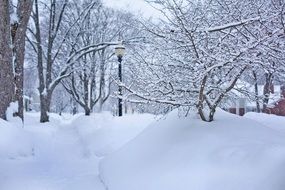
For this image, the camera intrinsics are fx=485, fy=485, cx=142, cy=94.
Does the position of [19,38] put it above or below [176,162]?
above

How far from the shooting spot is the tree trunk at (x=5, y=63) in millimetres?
12484

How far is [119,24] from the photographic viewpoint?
124 feet

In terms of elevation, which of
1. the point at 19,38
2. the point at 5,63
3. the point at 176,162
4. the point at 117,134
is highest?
the point at 19,38

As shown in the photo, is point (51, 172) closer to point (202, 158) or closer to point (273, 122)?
point (273, 122)

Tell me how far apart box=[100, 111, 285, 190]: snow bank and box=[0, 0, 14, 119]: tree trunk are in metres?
5.05

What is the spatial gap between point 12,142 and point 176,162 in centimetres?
577

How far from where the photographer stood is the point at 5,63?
1273cm

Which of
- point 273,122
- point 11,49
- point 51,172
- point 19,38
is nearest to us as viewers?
point 51,172

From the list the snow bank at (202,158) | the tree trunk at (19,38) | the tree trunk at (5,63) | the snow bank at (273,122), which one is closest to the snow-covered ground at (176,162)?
the snow bank at (202,158)

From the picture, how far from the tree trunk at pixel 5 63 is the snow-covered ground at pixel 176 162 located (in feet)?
4.47

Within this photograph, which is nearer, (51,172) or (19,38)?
(51,172)

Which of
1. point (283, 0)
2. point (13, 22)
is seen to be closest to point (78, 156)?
point (13, 22)

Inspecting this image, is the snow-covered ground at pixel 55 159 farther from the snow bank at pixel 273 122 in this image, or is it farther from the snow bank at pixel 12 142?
the snow bank at pixel 273 122

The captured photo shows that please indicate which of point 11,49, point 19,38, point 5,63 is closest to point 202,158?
point 5,63
